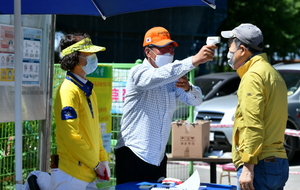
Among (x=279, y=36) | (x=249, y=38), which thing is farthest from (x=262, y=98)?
(x=279, y=36)

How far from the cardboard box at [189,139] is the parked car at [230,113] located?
3.42 metres

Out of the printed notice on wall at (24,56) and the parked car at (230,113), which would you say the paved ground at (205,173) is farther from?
the printed notice on wall at (24,56)

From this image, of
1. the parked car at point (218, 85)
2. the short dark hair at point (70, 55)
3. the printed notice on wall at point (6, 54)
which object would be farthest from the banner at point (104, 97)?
the parked car at point (218, 85)

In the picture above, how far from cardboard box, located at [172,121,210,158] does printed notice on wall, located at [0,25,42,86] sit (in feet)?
5.84

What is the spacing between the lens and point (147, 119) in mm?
4316

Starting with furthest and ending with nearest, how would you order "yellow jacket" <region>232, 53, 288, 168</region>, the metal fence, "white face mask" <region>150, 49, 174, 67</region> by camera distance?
the metal fence < "white face mask" <region>150, 49, 174, 67</region> < "yellow jacket" <region>232, 53, 288, 168</region>

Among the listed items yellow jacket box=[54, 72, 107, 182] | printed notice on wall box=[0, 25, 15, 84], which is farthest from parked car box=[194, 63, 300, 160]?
yellow jacket box=[54, 72, 107, 182]

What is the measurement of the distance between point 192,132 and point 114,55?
48.1ft

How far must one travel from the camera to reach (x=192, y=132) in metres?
6.05

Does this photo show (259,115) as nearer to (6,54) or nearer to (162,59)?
(162,59)

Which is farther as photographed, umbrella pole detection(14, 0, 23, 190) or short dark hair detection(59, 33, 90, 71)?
short dark hair detection(59, 33, 90, 71)

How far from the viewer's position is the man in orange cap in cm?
429

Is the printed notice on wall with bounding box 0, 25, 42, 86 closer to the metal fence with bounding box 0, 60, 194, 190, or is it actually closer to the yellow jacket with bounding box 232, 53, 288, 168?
the metal fence with bounding box 0, 60, 194, 190

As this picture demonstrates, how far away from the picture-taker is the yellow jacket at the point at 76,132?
146 inches
